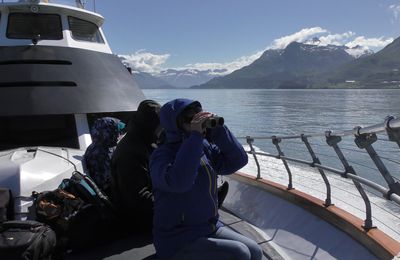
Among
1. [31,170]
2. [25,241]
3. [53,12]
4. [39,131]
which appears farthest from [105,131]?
[53,12]

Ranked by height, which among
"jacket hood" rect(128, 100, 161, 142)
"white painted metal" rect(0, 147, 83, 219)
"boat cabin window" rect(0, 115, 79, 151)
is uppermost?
Answer: "jacket hood" rect(128, 100, 161, 142)

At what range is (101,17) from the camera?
8.12 m

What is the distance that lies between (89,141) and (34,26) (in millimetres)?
2497

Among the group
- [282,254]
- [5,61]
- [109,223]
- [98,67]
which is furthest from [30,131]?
[282,254]

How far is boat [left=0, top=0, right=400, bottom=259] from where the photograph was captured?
3799 mm

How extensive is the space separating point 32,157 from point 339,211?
3.23 metres

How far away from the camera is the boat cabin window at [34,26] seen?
7076mm

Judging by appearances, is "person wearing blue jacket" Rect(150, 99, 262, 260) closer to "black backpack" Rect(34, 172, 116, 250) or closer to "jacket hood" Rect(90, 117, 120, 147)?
"black backpack" Rect(34, 172, 116, 250)

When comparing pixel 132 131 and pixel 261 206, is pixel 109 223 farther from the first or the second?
pixel 261 206

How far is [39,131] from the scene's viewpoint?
6.18 metres

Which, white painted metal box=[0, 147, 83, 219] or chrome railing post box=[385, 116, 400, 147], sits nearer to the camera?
chrome railing post box=[385, 116, 400, 147]

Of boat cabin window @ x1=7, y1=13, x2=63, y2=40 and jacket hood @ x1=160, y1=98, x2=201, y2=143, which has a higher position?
boat cabin window @ x1=7, y1=13, x2=63, y2=40

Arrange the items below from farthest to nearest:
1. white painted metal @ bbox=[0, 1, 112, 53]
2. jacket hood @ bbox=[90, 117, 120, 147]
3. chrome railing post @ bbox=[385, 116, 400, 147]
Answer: white painted metal @ bbox=[0, 1, 112, 53], jacket hood @ bbox=[90, 117, 120, 147], chrome railing post @ bbox=[385, 116, 400, 147]

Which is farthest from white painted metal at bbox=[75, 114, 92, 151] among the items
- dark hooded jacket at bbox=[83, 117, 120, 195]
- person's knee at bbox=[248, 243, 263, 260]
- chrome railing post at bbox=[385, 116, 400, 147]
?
chrome railing post at bbox=[385, 116, 400, 147]
